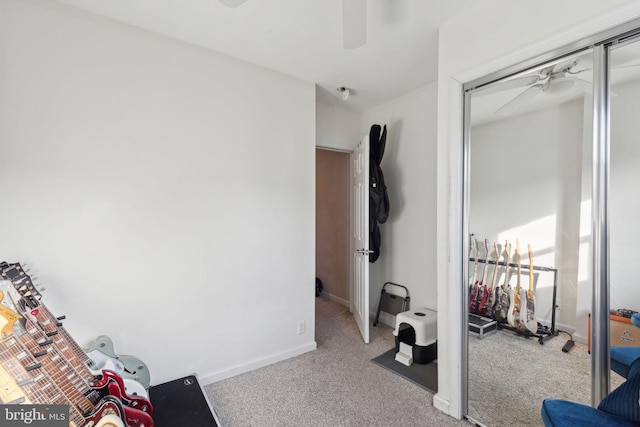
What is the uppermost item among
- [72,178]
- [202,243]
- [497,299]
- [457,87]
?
[457,87]

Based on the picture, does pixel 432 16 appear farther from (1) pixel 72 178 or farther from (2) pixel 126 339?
(2) pixel 126 339

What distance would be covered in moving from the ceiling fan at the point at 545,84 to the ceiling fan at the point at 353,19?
0.93 metres

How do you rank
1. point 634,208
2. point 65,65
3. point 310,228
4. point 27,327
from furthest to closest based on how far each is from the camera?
point 310,228 < point 65,65 < point 27,327 < point 634,208

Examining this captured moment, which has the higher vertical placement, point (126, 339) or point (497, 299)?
point (497, 299)

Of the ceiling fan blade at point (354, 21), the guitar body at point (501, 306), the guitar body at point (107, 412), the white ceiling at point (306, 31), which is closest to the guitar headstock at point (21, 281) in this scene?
the guitar body at point (107, 412)

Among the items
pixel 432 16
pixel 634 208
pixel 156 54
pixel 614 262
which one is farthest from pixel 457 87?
pixel 156 54

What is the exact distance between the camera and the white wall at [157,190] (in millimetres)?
1631

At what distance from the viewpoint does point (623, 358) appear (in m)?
1.25

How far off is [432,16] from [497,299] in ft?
5.66

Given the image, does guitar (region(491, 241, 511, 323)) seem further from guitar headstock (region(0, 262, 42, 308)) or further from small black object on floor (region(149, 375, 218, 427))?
guitar headstock (region(0, 262, 42, 308))

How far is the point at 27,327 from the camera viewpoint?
1348 mm

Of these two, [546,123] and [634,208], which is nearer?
[634,208]

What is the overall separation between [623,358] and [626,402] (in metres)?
0.26

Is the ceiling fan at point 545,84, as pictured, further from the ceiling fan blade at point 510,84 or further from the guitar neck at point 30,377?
the guitar neck at point 30,377
